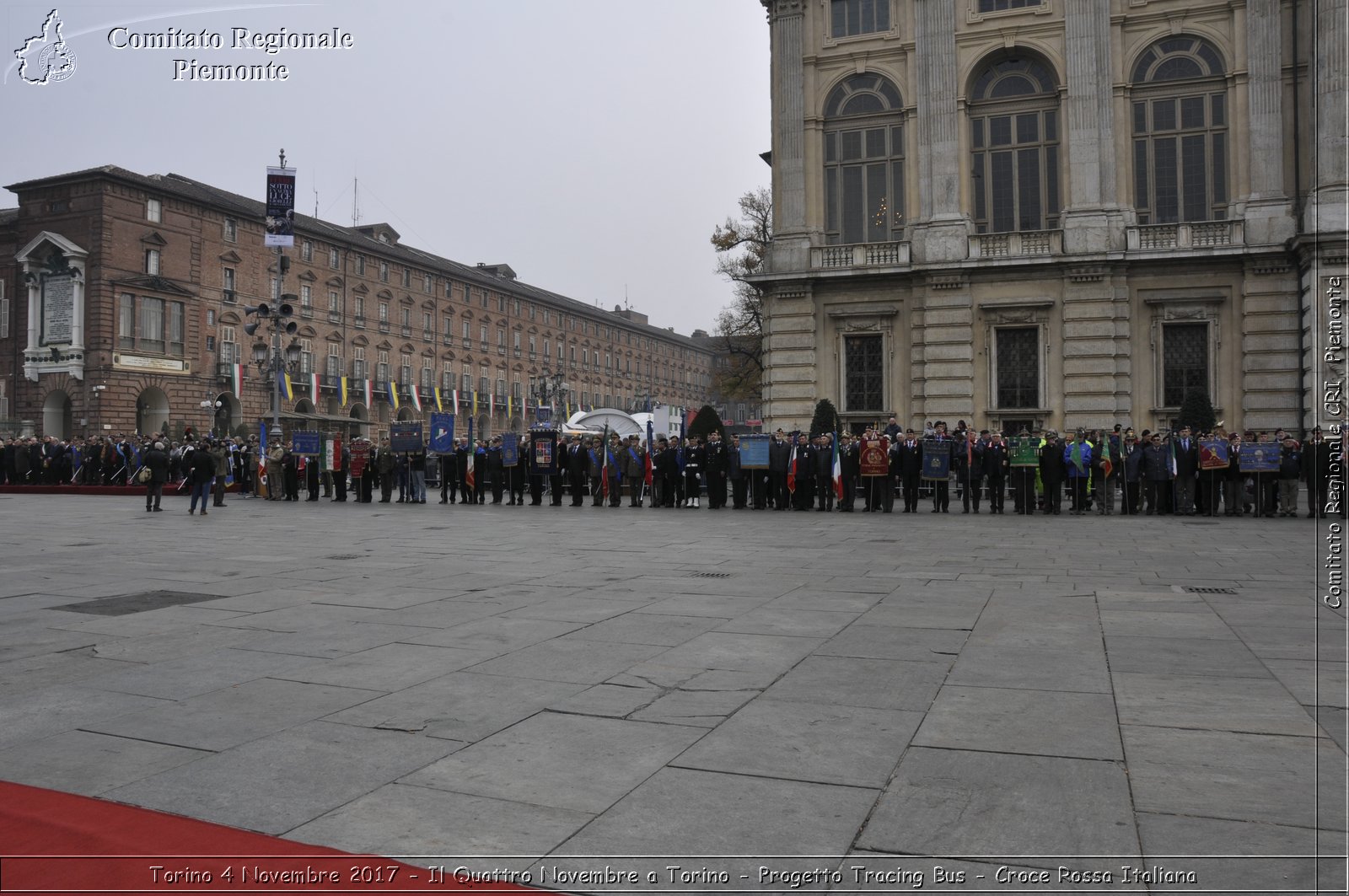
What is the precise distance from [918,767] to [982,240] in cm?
2920

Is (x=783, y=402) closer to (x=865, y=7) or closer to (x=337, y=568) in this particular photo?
(x=865, y=7)

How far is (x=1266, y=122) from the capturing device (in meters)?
29.3

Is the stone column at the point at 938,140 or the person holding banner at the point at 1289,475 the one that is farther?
the stone column at the point at 938,140

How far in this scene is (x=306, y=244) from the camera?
231ft

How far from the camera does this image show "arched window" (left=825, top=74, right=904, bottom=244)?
33.1 m

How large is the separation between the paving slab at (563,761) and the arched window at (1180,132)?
30.5m

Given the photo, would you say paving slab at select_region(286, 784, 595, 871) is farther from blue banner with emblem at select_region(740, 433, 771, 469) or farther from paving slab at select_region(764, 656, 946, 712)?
blue banner with emblem at select_region(740, 433, 771, 469)

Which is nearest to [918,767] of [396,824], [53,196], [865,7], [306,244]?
[396,824]

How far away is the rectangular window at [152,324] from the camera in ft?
190

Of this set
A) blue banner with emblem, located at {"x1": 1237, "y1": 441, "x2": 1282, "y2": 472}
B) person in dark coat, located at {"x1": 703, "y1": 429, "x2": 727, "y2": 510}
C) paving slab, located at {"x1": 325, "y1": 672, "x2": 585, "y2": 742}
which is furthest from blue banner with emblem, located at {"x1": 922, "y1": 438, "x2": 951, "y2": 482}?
paving slab, located at {"x1": 325, "y1": 672, "x2": 585, "y2": 742}

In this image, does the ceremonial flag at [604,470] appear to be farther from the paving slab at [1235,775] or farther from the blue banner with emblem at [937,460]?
the paving slab at [1235,775]

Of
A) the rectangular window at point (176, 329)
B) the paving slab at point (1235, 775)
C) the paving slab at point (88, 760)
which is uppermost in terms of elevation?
the rectangular window at point (176, 329)

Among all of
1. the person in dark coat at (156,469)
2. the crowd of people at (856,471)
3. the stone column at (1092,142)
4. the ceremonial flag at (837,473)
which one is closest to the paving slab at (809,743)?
the crowd of people at (856,471)

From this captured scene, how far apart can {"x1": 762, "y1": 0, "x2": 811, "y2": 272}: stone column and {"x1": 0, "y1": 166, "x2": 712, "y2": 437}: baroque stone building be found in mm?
21896
